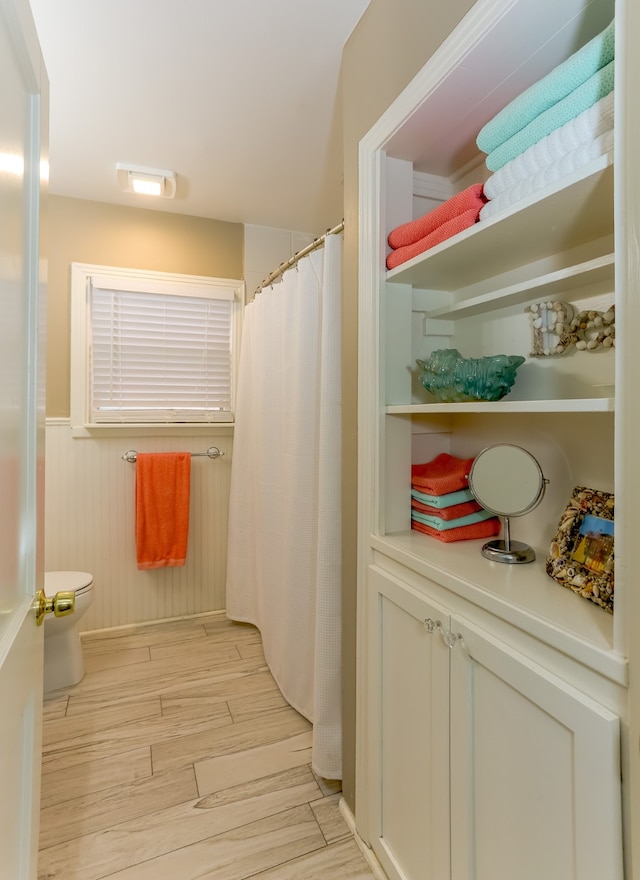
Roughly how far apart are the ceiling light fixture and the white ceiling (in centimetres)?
4

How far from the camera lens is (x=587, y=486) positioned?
41.2 inches

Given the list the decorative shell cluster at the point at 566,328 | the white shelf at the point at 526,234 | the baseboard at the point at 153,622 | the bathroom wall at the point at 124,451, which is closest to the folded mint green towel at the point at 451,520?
the decorative shell cluster at the point at 566,328

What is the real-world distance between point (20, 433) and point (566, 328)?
113 centimetres

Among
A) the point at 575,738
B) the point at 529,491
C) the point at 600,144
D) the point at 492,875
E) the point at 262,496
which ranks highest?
the point at 600,144

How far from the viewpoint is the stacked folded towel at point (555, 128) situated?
0.73 metres

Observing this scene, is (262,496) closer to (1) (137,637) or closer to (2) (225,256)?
(1) (137,637)

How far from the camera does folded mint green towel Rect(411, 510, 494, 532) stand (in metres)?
1.23

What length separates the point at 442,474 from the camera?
4.42 feet

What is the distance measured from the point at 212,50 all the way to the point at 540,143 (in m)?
1.21

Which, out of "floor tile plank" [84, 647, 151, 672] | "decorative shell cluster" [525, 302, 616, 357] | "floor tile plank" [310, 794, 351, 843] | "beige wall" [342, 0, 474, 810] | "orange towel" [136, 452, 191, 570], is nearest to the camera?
"decorative shell cluster" [525, 302, 616, 357]

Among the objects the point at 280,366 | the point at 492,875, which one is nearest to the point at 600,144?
the point at 492,875

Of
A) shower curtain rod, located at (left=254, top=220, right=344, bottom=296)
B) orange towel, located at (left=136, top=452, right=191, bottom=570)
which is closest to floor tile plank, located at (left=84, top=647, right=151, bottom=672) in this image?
orange towel, located at (left=136, top=452, right=191, bottom=570)

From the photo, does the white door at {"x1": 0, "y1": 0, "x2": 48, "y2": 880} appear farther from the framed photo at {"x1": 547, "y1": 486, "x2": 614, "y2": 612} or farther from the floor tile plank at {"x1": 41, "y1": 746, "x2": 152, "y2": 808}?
the framed photo at {"x1": 547, "y1": 486, "x2": 614, "y2": 612}

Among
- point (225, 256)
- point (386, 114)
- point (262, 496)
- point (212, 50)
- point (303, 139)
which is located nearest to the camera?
point (386, 114)
